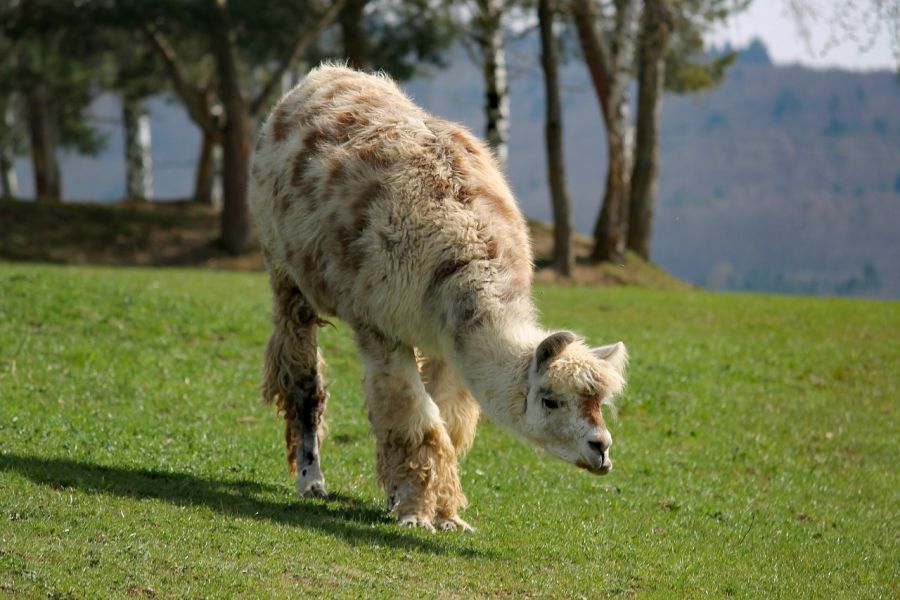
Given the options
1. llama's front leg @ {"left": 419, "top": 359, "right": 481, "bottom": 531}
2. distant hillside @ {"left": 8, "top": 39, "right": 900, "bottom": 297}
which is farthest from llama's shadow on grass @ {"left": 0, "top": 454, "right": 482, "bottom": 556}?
distant hillside @ {"left": 8, "top": 39, "right": 900, "bottom": 297}

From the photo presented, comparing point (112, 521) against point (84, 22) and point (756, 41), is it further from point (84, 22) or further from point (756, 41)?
point (756, 41)

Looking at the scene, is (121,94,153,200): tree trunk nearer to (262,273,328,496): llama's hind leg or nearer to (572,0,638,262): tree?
(572,0,638,262): tree

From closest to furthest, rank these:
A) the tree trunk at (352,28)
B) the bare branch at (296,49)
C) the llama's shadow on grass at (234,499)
→ the llama's shadow on grass at (234,499) → the bare branch at (296,49) → the tree trunk at (352,28)

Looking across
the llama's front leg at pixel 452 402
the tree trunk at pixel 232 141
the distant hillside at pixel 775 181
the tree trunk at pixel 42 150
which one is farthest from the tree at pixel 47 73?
the distant hillside at pixel 775 181

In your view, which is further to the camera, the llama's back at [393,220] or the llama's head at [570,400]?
the llama's back at [393,220]

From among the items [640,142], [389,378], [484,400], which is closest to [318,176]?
[389,378]

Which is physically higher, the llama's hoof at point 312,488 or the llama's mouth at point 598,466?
the llama's mouth at point 598,466

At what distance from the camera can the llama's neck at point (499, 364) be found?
6895mm

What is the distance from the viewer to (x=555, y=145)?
26.1 metres

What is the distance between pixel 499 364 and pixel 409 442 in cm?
106

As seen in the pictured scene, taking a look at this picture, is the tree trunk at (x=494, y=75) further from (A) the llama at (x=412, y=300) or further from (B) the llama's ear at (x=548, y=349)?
(B) the llama's ear at (x=548, y=349)

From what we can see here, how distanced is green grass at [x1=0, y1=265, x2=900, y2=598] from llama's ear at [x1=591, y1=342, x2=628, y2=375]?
1.28 meters

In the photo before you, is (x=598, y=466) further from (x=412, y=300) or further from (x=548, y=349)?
(x=412, y=300)

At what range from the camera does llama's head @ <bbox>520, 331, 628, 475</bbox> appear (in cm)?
658
